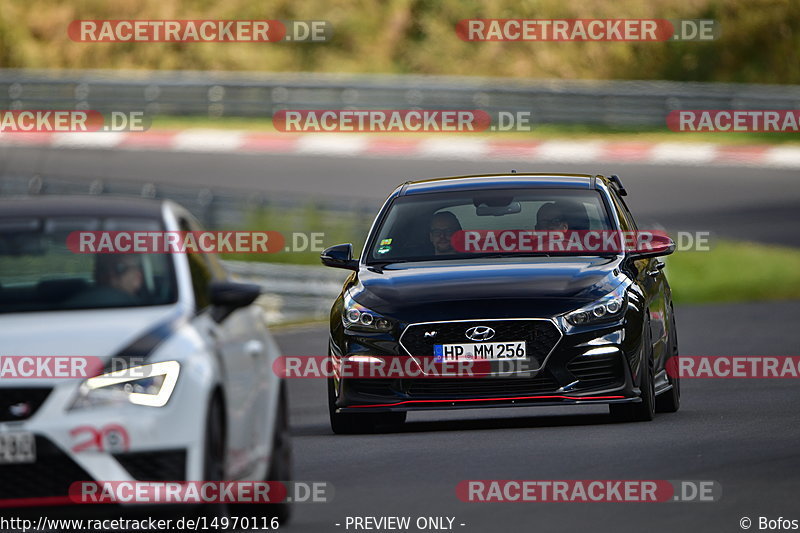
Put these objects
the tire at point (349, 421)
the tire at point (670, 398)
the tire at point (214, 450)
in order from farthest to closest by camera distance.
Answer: the tire at point (670, 398) → the tire at point (349, 421) → the tire at point (214, 450)

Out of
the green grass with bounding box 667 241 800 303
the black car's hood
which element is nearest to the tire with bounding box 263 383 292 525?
the black car's hood

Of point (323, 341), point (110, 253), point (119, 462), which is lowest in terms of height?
point (323, 341)

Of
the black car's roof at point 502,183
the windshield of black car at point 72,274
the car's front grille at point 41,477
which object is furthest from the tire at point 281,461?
the black car's roof at point 502,183

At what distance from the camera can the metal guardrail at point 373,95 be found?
36.4m

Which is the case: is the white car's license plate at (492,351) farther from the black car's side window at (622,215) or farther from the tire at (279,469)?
the tire at (279,469)

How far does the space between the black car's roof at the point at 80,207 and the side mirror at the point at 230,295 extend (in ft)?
1.82

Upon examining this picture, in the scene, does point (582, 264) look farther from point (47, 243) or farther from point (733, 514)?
point (47, 243)

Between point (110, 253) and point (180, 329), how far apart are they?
0.83 m

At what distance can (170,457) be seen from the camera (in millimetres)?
7141

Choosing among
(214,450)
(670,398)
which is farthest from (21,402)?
(670,398)

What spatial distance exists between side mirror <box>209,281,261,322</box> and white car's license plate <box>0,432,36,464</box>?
1.09 metres

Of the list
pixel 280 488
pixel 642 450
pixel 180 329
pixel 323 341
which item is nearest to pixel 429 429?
pixel 642 450

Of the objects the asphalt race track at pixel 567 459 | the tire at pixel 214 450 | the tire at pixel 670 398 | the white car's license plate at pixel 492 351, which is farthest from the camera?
the tire at pixel 670 398

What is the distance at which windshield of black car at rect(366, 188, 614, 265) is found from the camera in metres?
12.5
